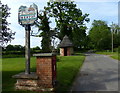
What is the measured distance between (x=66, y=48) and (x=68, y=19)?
10291 mm

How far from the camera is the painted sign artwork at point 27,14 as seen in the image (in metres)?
7.14

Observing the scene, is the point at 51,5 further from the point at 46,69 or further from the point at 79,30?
the point at 46,69

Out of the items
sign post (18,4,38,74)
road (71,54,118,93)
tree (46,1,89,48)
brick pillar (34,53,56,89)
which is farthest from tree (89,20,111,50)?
brick pillar (34,53,56,89)

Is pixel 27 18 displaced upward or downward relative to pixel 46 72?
upward

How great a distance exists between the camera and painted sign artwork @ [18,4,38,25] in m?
7.14

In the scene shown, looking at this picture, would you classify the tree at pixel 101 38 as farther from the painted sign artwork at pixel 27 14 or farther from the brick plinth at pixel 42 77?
the brick plinth at pixel 42 77

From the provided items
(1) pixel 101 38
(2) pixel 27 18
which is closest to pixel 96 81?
(2) pixel 27 18

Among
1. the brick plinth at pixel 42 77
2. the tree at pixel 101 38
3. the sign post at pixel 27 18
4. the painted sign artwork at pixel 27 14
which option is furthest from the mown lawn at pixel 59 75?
the tree at pixel 101 38

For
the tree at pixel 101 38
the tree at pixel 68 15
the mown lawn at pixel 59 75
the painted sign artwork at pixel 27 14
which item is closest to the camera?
the painted sign artwork at pixel 27 14

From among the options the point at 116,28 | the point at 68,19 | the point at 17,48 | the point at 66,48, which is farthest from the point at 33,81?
the point at 116,28

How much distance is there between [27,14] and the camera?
7.25 m

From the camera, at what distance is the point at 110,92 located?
7465mm

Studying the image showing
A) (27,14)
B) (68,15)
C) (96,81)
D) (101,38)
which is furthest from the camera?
(101,38)

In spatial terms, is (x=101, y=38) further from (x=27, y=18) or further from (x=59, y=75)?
(x=27, y=18)
